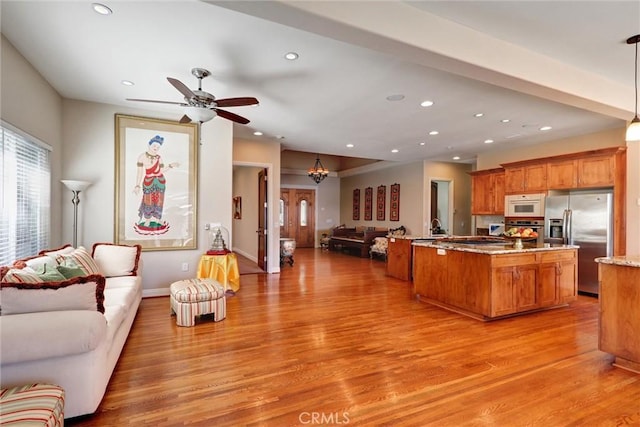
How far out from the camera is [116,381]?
2.42 m

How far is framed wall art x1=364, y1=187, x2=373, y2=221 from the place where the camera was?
36.3 ft

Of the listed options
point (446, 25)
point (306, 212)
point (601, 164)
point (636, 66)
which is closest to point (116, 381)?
point (446, 25)

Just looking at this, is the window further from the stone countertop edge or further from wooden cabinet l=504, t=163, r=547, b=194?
wooden cabinet l=504, t=163, r=547, b=194

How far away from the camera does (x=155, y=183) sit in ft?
15.8

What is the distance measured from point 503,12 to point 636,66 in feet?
6.74

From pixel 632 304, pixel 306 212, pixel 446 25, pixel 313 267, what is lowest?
pixel 313 267

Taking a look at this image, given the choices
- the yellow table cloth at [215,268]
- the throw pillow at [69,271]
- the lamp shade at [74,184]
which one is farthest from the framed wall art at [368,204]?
the throw pillow at [69,271]

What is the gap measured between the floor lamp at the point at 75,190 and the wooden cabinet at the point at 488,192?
24.5ft

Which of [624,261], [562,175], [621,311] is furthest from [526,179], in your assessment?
[621,311]

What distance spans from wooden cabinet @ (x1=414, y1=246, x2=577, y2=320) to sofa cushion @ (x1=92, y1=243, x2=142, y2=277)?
3.90 metres

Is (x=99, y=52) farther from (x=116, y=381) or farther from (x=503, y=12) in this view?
(x=503, y=12)

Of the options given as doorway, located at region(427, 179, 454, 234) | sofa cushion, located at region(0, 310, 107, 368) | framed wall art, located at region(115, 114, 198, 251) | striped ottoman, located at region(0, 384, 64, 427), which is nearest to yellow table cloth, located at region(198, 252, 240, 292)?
framed wall art, located at region(115, 114, 198, 251)

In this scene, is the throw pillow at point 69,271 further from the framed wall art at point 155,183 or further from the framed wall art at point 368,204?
the framed wall art at point 368,204

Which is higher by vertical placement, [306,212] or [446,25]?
[446,25]
